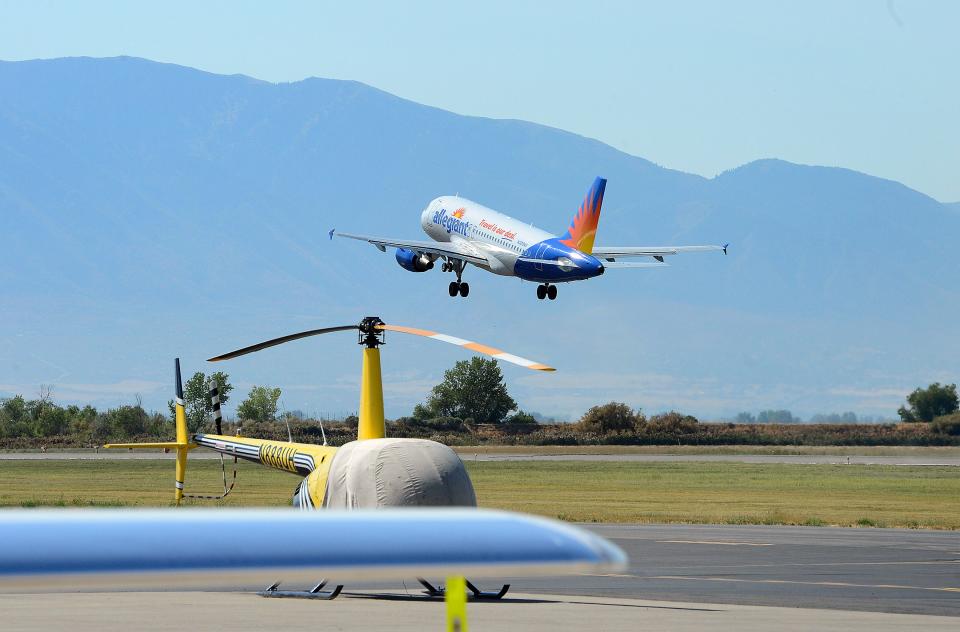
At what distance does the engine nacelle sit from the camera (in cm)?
9025

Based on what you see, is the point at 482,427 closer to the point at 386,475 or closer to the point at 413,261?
the point at 413,261

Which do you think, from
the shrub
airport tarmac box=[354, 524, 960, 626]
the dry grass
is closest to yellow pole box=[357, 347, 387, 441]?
airport tarmac box=[354, 524, 960, 626]

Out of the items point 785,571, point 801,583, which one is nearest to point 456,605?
point 801,583

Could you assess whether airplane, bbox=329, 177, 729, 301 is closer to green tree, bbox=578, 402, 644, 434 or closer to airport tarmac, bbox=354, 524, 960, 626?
green tree, bbox=578, 402, 644, 434

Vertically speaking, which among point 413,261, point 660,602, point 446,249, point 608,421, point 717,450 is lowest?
point 660,602

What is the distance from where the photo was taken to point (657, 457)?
348 ft

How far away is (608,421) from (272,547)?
427 feet

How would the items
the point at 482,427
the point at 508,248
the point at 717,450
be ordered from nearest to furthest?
the point at 508,248 → the point at 717,450 → the point at 482,427

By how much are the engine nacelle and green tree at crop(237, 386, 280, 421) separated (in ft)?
274

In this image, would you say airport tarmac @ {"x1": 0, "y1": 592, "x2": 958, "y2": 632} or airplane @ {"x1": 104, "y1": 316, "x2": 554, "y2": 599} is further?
airplane @ {"x1": 104, "y1": 316, "x2": 554, "y2": 599}

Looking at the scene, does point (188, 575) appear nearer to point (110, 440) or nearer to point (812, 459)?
point (812, 459)

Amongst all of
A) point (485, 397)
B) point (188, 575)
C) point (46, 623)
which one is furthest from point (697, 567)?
point (485, 397)

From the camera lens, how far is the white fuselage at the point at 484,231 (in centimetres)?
8931

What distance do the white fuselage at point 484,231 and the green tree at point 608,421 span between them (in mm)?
37883
